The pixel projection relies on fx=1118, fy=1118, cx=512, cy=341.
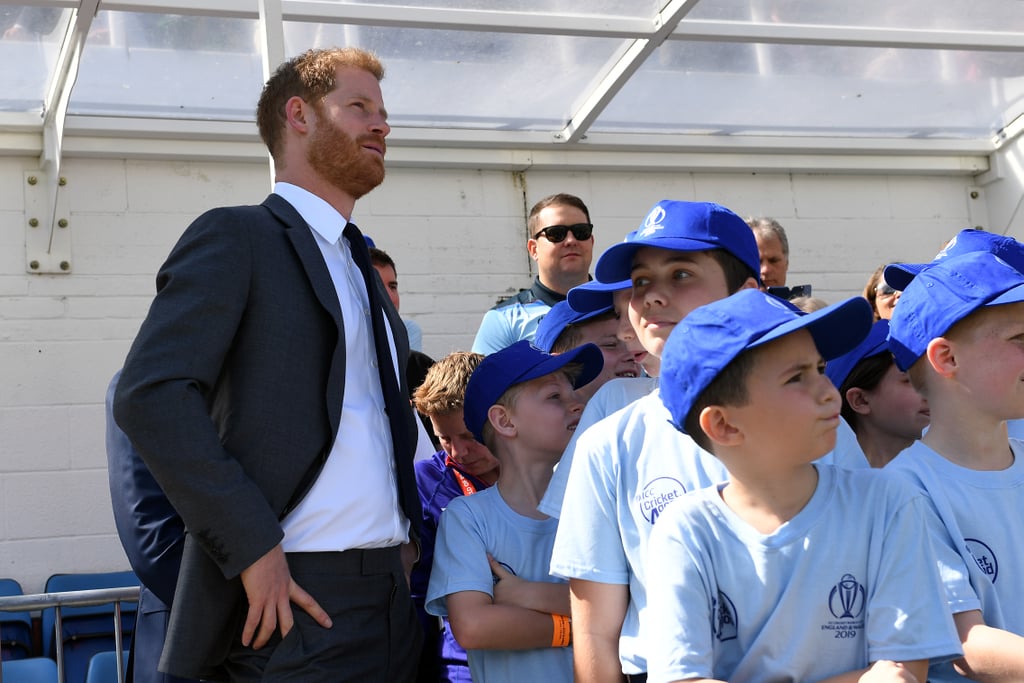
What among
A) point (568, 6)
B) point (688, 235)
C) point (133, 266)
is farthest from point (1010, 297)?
point (133, 266)

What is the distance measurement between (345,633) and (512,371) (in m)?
0.85

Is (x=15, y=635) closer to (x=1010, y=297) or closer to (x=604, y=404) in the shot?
(x=604, y=404)

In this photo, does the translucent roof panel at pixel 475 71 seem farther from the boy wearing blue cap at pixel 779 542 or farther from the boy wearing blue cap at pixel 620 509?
the boy wearing blue cap at pixel 779 542

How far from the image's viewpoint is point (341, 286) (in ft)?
7.52

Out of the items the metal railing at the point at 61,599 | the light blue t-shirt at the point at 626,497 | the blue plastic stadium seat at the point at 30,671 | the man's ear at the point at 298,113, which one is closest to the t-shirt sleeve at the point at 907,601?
the light blue t-shirt at the point at 626,497

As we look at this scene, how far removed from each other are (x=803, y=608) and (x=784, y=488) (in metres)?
0.19

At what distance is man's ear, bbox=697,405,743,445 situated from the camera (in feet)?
5.71

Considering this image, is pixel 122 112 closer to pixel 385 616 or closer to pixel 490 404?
pixel 490 404

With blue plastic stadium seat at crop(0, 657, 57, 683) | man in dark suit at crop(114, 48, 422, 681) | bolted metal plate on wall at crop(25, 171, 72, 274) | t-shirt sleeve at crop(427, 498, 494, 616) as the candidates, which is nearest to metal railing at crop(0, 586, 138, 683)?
blue plastic stadium seat at crop(0, 657, 57, 683)

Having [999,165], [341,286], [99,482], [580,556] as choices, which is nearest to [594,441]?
[580,556]

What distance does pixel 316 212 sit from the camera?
2.34m

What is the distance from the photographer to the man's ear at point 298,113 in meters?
2.44

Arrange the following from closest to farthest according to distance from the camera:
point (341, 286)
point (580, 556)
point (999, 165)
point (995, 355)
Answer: point (580, 556) → point (995, 355) → point (341, 286) → point (999, 165)

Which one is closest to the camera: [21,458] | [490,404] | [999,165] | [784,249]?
[490,404]
